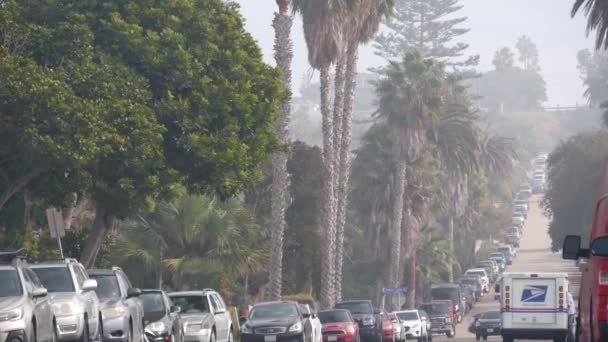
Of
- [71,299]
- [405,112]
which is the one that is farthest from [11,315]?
[405,112]

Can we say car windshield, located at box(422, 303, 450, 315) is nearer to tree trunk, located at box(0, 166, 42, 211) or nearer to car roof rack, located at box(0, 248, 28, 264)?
tree trunk, located at box(0, 166, 42, 211)

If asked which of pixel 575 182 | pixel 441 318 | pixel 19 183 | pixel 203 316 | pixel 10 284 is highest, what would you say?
pixel 575 182

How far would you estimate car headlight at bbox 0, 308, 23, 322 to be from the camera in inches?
721

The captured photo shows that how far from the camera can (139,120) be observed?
98.1ft

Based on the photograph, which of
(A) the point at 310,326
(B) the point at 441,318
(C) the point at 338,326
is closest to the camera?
(A) the point at 310,326

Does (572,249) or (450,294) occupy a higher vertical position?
(572,249)

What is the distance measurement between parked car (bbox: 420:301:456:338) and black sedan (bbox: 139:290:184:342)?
123ft

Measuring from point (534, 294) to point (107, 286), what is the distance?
17144mm

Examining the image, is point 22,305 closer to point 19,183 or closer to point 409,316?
point 19,183

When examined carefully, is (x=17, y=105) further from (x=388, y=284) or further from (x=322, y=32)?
(x=388, y=284)

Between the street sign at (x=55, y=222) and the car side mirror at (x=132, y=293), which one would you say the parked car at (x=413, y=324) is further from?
the car side mirror at (x=132, y=293)

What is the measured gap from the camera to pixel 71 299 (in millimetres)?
21641

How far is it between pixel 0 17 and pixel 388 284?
44940 millimetres

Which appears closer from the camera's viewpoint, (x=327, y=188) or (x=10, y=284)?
(x=10, y=284)
